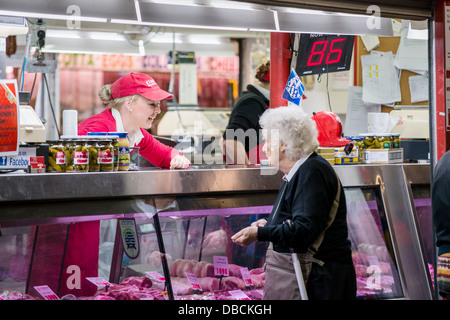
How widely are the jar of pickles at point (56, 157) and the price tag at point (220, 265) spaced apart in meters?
0.96

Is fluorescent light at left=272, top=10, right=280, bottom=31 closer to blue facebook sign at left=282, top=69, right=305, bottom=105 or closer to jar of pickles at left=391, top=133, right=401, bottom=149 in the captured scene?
blue facebook sign at left=282, top=69, right=305, bottom=105

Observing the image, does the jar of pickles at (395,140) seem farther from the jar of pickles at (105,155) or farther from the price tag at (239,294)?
the jar of pickles at (105,155)

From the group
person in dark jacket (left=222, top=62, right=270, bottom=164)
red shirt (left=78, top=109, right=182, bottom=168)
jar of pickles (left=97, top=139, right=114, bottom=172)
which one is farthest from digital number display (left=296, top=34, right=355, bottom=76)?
jar of pickles (left=97, top=139, right=114, bottom=172)

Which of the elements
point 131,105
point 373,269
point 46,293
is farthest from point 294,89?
point 46,293

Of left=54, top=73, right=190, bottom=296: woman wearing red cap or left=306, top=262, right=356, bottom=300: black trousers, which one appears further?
left=54, top=73, right=190, bottom=296: woman wearing red cap

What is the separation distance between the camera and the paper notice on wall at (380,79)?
4648 mm

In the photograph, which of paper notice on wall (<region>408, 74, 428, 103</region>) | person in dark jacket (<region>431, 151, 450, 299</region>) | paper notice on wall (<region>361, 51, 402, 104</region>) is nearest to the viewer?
person in dark jacket (<region>431, 151, 450, 299</region>)

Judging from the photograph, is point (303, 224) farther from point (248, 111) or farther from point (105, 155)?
point (248, 111)

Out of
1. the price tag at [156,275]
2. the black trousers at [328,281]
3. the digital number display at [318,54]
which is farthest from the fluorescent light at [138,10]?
the digital number display at [318,54]

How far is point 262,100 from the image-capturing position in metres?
4.49

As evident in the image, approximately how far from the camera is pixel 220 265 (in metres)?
3.07

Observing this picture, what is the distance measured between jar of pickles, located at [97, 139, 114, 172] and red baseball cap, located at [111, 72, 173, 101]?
29.5 inches

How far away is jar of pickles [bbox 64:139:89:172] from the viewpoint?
8.55 feet

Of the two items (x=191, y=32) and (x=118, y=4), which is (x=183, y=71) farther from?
(x=118, y=4)
